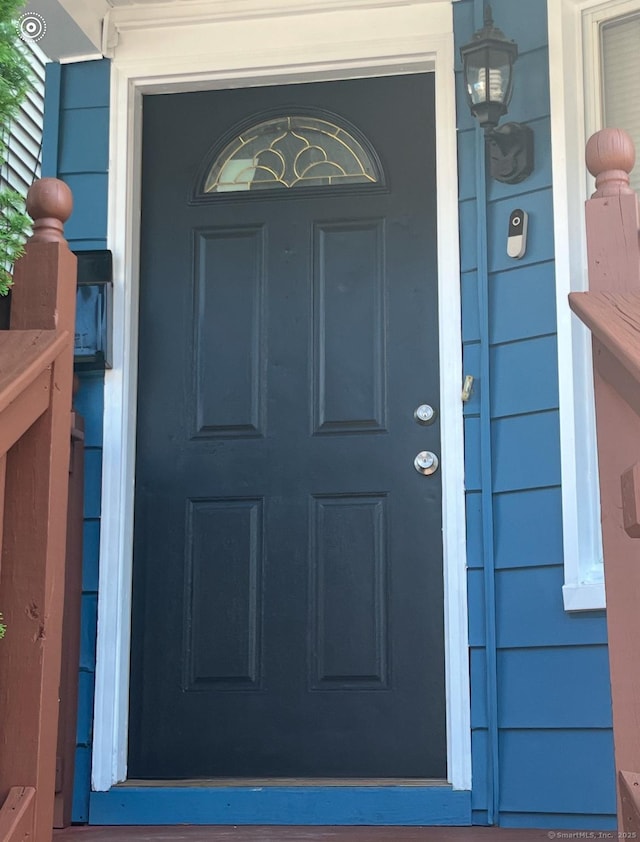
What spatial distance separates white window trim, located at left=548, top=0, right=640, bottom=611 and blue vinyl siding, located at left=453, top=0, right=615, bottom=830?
1.5 inches

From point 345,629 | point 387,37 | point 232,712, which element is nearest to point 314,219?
point 387,37

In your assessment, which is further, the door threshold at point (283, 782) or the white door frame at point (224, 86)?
the white door frame at point (224, 86)

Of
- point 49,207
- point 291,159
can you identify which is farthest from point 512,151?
point 49,207

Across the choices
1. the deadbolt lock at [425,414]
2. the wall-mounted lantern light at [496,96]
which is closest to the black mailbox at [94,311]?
the deadbolt lock at [425,414]

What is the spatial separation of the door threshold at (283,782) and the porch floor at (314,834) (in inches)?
5.7

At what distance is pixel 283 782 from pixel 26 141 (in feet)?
9.89

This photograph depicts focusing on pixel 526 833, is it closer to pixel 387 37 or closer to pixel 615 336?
pixel 615 336

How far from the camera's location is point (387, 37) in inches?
131

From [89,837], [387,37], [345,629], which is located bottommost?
[89,837]

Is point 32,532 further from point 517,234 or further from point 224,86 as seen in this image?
point 224,86

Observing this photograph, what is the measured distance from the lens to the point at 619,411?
1565 millimetres

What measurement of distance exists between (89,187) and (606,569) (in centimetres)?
238

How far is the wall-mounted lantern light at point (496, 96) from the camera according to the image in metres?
3.04

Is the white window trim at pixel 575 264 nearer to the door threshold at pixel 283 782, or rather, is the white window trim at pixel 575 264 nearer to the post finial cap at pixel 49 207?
the door threshold at pixel 283 782
